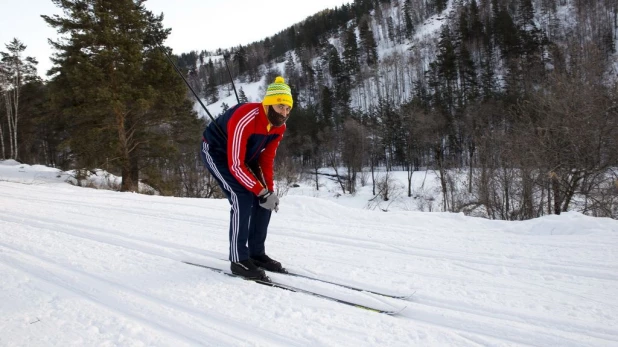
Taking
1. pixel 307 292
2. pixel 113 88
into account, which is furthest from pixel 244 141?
pixel 113 88

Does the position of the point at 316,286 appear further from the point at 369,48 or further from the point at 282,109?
the point at 369,48

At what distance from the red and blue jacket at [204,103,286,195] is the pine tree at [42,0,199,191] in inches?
455

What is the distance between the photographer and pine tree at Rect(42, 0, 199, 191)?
12953 millimetres

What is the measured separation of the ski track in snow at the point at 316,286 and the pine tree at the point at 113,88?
31.6ft

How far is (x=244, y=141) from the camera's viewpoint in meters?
2.83

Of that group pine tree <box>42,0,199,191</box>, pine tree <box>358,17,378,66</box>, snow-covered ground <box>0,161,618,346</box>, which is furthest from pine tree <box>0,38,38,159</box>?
pine tree <box>358,17,378,66</box>

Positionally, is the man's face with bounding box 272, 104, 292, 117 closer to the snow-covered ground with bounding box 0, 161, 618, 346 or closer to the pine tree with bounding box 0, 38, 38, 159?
the snow-covered ground with bounding box 0, 161, 618, 346

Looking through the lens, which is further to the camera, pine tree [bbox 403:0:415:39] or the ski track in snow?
pine tree [bbox 403:0:415:39]

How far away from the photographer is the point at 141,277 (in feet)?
9.42

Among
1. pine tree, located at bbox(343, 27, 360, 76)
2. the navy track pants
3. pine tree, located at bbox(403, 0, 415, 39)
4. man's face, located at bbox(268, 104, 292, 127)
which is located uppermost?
pine tree, located at bbox(403, 0, 415, 39)

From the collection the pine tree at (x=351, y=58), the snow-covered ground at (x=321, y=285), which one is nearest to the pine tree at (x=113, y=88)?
the snow-covered ground at (x=321, y=285)

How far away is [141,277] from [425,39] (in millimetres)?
76592

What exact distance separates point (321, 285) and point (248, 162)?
1248 mm

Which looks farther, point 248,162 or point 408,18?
point 408,18
